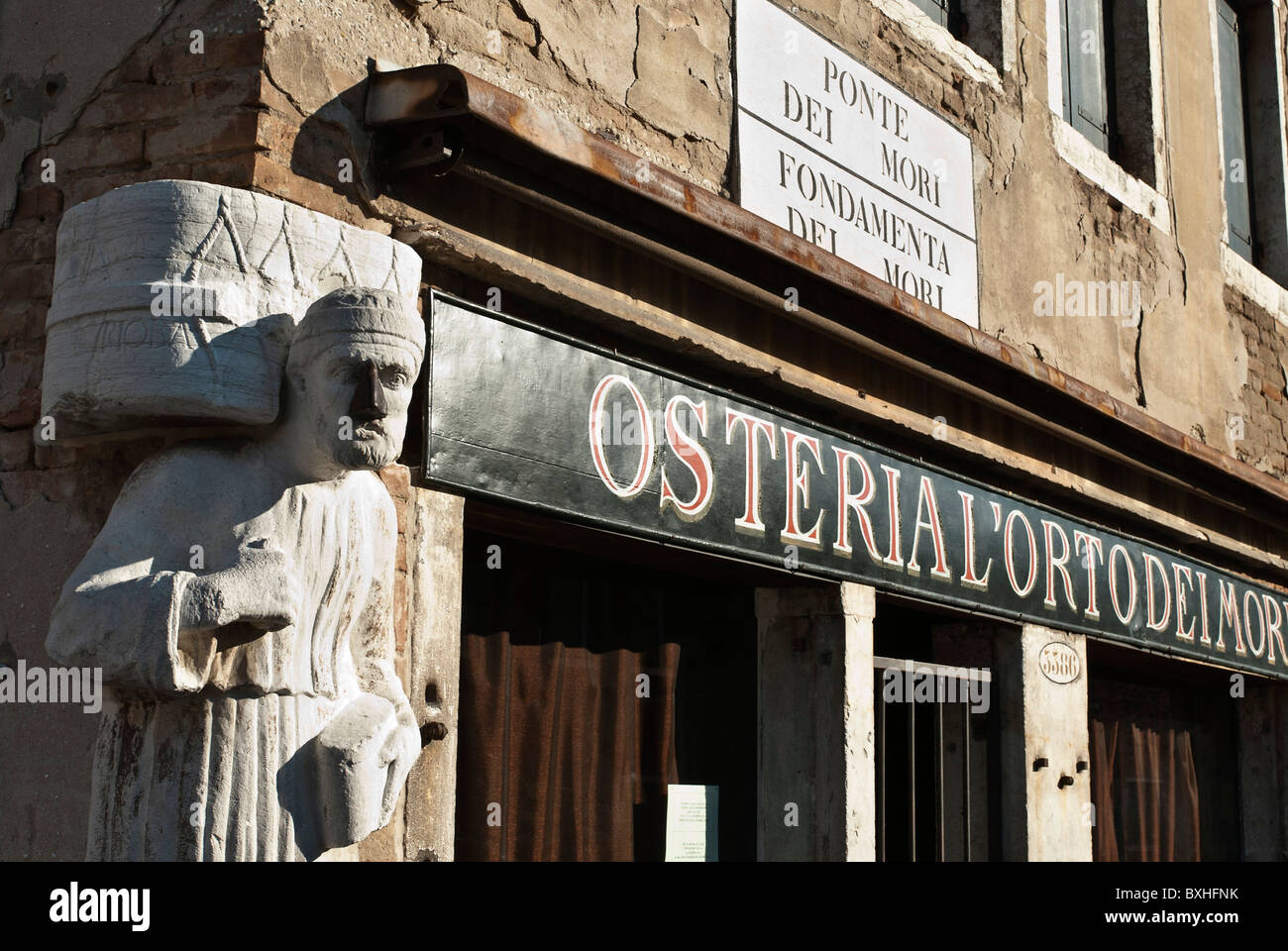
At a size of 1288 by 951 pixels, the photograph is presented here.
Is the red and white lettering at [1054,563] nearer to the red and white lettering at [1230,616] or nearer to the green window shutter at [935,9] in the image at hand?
the red and white lettering at [1230,616]

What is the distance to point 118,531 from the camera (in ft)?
9.57

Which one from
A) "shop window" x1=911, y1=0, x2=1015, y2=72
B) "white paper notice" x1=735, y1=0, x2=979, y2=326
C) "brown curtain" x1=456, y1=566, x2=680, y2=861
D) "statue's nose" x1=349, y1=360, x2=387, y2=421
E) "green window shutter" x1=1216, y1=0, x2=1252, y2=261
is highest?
"green window shutter" x1=1216, y1=0, x2=1252, y2=261

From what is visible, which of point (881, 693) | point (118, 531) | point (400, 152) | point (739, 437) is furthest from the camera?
point (881, 693)

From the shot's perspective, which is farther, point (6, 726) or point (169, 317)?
point (6, 726)

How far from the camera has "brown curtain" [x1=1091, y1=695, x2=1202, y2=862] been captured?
7574 millimetres

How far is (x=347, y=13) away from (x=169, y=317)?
122 centimetres

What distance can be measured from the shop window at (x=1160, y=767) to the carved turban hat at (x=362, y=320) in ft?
17.4

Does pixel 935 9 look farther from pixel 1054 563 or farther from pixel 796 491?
pixel 796 491

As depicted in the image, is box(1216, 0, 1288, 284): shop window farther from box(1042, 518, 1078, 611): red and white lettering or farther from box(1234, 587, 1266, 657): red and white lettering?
box(1042, 518, 1078, 611): red and white lettering

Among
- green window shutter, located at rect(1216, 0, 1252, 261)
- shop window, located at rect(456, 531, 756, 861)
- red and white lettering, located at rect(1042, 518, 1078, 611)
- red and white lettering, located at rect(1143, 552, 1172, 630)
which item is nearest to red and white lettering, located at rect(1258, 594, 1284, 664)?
red and white lettering, located at rect(1143, 552, 1172, 630)

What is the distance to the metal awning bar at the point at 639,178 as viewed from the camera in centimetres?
378

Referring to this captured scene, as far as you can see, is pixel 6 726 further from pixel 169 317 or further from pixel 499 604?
pixel 499 604
